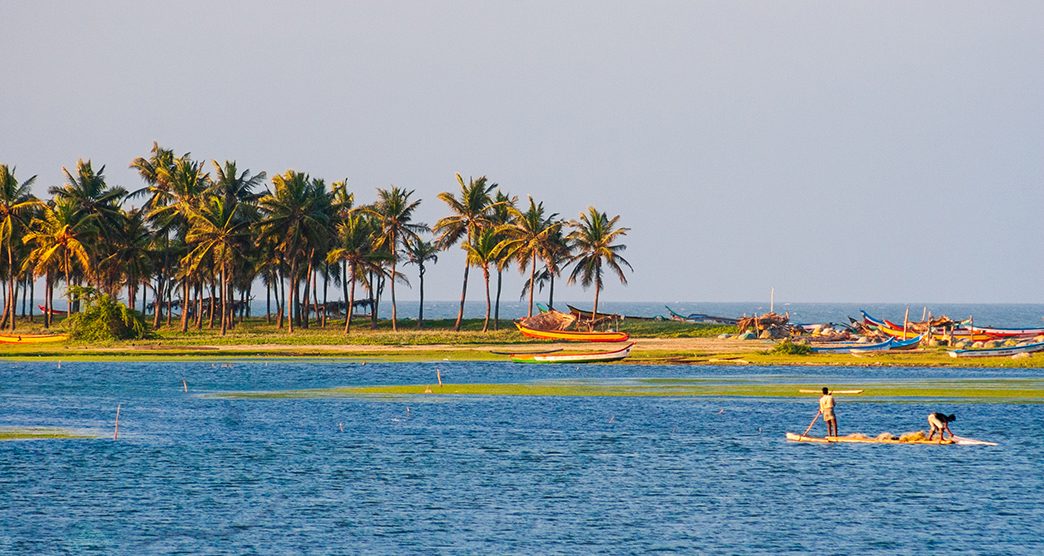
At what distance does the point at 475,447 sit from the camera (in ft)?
162

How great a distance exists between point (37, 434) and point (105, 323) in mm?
61871

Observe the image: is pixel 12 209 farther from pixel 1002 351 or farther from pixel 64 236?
pixel 1002 351

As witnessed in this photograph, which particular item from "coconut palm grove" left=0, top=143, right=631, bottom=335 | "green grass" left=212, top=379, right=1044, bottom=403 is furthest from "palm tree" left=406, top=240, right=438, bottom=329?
"green grass" left=212, top=379, right=1044, bottom=403

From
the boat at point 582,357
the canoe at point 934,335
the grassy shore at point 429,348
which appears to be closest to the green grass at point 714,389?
Answer: the boat at point 582,357

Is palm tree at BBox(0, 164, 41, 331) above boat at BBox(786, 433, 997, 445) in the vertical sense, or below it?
above

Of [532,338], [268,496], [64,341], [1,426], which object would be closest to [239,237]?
[64,341]

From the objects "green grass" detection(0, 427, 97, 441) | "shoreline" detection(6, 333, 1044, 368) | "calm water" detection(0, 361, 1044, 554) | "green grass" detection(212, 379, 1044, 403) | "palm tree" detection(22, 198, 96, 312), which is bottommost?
"calm water" detection(0, 361, 1044, 554)

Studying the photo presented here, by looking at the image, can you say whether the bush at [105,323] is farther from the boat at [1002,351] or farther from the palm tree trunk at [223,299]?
the boat at [1002,351]

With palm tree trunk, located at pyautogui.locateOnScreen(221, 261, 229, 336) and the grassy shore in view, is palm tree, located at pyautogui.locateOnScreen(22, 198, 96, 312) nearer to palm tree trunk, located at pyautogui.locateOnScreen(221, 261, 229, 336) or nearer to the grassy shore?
the grassy shore

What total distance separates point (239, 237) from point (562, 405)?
68.5m

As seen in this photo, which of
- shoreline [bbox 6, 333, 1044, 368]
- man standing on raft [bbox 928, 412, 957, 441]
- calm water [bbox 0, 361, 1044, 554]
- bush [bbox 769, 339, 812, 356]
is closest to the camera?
A: calm water [bbox 0, 361, 1044, 554]

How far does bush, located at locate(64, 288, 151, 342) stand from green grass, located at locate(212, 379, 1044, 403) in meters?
43.1

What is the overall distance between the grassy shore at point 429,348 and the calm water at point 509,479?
27.2m

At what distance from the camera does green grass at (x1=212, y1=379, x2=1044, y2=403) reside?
68.6 m
